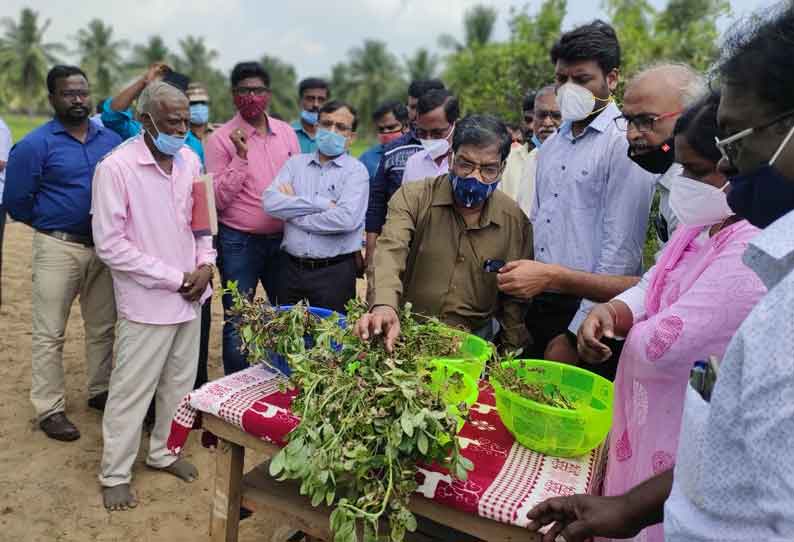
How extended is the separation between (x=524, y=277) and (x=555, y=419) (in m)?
0.72

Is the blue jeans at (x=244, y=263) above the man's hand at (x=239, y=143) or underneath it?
underneath

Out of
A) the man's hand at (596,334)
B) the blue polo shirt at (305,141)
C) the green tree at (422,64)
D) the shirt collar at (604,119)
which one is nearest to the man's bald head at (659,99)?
the shirt collar at (604,119)

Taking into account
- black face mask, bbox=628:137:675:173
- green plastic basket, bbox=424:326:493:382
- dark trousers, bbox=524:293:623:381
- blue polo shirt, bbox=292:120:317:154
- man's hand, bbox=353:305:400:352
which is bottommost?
dark trousers, bbox=524:293:623:381

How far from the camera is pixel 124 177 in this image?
3.36 meters

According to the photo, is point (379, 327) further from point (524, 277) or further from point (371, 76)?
point (371, 76)

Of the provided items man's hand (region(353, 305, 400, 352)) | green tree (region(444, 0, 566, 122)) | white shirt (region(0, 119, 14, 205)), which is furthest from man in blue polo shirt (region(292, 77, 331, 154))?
green tree (region(444, 0, 566, 122))

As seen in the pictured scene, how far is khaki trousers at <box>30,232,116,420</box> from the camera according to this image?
397 centimetres

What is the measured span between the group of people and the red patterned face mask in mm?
14

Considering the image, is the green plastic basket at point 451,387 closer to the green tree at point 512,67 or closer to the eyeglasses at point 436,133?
the eyeglasses at point 436,133

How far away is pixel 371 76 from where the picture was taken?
52.3 metres

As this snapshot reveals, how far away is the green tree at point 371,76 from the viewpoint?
50844mm

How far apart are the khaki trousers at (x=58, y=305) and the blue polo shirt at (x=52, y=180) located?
15cm

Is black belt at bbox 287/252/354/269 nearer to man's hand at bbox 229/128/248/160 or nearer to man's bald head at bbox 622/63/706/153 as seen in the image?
man's hand at bbox 229/128/248/160

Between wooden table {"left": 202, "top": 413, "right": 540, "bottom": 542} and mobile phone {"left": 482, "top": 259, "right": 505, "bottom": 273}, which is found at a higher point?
mobile phone {"left": 482, "top": 259, "right": 505, "bottom": 273}
